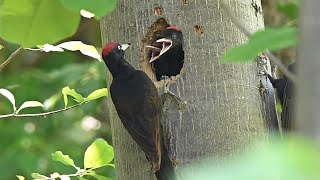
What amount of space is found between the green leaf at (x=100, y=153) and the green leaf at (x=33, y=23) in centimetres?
114

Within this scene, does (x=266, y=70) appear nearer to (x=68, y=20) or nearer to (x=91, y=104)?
(x=68, y=20)

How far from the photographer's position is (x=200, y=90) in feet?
7.32

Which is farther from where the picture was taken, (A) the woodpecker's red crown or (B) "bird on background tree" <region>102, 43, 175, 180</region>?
Result: (A) the woodpecker's red crown

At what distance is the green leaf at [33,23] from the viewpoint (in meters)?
1.17

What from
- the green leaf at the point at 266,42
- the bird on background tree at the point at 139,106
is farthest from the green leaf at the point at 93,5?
the bird on background tree at the point at 139,106

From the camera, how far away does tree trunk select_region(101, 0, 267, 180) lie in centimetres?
220

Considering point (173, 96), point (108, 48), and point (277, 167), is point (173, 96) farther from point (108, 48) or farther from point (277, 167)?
point (277, 167)

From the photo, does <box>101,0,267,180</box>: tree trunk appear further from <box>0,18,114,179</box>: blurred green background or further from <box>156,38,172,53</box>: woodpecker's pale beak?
<box>0,18,114,179</box>: blurred green background

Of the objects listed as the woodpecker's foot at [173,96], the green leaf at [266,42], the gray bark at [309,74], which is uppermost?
the woodpecker's foot at [173,96]

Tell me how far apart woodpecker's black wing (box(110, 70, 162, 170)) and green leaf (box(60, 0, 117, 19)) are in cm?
119

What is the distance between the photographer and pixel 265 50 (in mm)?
686

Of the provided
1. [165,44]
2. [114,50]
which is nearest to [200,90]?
[114,50]

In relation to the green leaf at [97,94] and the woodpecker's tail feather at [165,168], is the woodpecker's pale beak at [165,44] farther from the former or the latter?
the woodpecker's tail feather at [165,168]

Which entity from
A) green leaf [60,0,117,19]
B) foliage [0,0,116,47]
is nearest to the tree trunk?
foliage [0,0,116,47]
